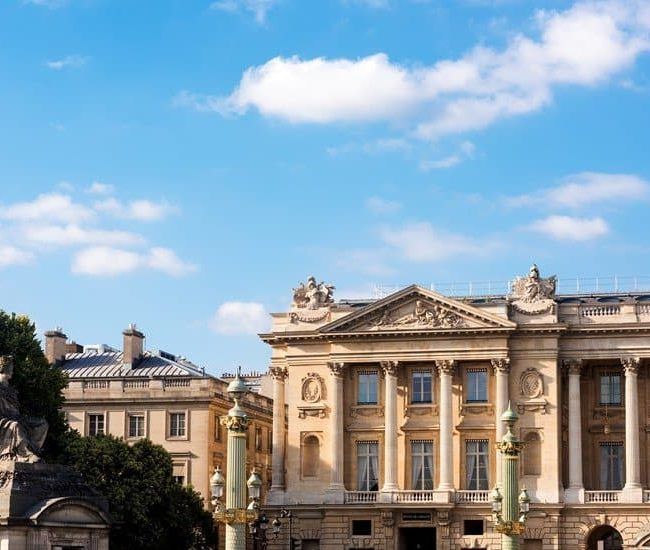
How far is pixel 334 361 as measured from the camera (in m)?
96.1

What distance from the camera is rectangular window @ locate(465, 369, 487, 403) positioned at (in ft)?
310

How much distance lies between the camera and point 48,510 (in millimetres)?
46281

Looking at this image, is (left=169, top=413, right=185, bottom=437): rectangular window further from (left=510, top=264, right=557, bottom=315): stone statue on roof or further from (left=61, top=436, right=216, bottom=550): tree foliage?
(left=510, top=264, right=557, bottom=315): stone statue on roof

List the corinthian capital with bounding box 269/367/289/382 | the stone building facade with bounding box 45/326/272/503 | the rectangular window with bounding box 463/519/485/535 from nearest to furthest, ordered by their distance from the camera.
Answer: the rectangular window with bounding box 463/519/485/535
the corinthian capital with bounding box 269/367/289/382
the stone building facade with bounding box 45/326/272/503

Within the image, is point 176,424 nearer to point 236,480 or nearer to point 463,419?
point 463,419

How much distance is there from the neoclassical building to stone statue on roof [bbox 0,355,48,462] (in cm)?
4688

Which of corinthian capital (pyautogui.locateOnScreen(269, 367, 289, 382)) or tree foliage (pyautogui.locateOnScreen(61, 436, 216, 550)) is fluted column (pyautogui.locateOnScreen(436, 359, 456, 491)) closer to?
corinthian capital (pyautogui.locateOnScreen(269, 367, 289, 382))

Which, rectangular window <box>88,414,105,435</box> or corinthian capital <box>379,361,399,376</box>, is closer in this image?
corinthian capital <box>379,361,399,376</box>

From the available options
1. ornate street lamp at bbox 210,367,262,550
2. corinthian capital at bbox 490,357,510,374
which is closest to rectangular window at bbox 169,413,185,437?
corinthian capital at bbox 490,357,510,374

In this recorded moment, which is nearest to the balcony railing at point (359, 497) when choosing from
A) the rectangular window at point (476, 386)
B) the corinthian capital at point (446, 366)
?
the rectangular window at point (476, 386)

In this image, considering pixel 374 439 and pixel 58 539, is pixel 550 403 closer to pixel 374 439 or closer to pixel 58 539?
pixel 374 439

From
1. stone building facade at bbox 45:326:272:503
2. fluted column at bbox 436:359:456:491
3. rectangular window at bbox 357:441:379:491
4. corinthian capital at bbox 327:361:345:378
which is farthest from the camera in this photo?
stone building facade at bbox 45:326:272:503

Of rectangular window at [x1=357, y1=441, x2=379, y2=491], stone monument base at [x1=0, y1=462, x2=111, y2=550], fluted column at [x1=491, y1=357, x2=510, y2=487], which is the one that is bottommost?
stone monument base at [x1=0, y1=462, x2=111, y2=550]

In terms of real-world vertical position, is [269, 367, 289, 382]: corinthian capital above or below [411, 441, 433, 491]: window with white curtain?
above
